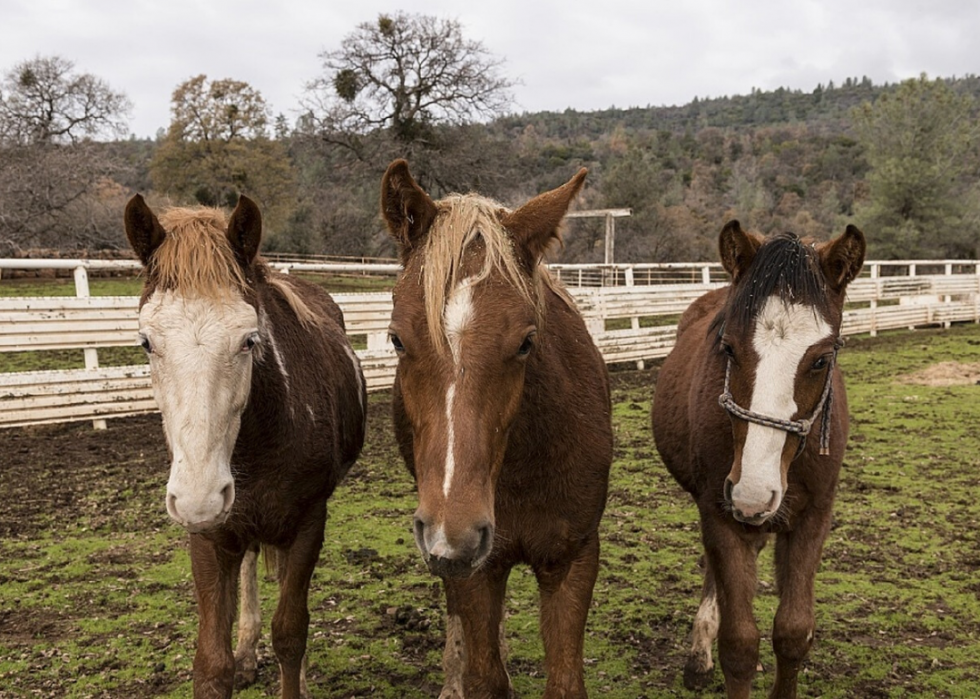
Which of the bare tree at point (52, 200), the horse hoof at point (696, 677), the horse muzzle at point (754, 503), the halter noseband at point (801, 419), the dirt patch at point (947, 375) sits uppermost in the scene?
the bare tree at point (52, 200)

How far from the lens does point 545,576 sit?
111 inches

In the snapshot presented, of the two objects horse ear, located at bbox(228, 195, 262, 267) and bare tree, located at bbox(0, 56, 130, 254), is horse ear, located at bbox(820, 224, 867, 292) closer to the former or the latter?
horse ear, located at bbox(228, 195, 262, 267)

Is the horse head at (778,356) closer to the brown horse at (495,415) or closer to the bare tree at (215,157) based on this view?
the brown horse at (495,415)

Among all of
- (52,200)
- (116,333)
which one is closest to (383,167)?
(52,200)

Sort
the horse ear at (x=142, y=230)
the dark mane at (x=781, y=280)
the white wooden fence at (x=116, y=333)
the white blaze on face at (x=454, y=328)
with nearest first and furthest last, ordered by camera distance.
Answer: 1. the white blaze on face at (x=454, y=328)
2. the horse ear at (x=142, y=230)
3. the dark mane at (x=781, y=280)
4. the white wooden fence at (x=116, y=333)

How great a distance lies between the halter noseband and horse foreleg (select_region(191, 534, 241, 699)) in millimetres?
2212

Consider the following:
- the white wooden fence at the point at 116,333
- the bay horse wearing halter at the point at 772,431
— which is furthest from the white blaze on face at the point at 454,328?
the white wooden fence at the point at 116,333

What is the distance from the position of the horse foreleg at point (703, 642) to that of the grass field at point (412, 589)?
81 mm

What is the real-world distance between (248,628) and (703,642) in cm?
250

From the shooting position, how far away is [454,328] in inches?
81.1

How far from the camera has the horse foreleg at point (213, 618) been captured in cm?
283

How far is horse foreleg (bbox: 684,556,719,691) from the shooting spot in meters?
3.59

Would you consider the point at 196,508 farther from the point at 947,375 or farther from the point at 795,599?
the point at 947,375

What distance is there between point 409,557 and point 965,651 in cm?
341
